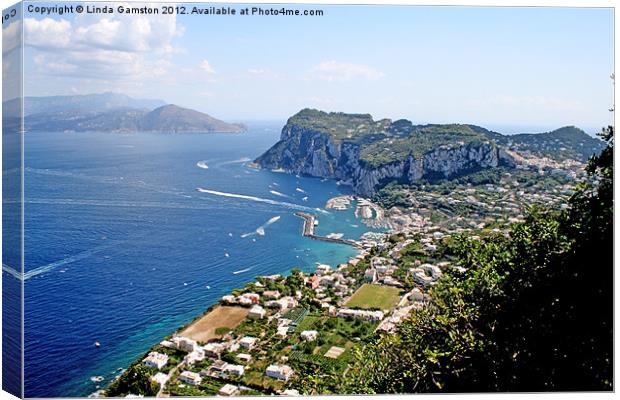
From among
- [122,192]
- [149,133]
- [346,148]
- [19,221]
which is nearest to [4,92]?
[19,221]

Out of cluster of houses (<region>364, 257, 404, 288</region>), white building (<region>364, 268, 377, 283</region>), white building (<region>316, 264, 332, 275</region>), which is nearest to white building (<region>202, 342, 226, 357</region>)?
cluster of houses (<region>364, 257, 404, 288</region>)

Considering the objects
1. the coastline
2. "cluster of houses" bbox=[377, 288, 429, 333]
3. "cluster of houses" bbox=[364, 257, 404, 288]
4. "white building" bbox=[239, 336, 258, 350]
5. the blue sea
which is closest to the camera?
"white building" bbox=[239, 336, 258, 350]

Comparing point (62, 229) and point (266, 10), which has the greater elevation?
point (266, 10)

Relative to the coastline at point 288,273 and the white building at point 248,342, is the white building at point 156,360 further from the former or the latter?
the white building at point 248,342

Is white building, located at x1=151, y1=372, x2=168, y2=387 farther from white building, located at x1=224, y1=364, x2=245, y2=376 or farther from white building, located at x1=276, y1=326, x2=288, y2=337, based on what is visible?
white building, located at x1=276, y1=326, x2=288, y2=337

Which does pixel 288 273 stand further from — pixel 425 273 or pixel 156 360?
pixel 156 360

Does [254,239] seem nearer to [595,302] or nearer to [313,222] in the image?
[313,222]
